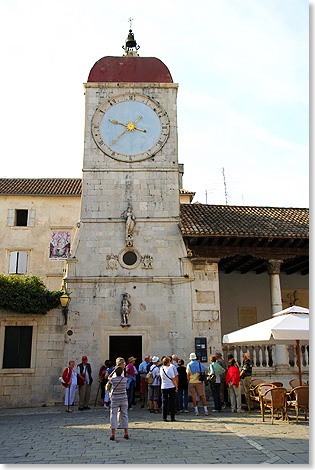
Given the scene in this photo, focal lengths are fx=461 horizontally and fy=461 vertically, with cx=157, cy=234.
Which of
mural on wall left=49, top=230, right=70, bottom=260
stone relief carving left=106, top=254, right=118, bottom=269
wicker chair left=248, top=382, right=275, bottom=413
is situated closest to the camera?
wicker chair left=248, top=382, right=275, bottom=413

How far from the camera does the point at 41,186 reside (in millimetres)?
26859

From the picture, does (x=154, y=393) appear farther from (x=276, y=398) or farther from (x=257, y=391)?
(x=276, y=398)

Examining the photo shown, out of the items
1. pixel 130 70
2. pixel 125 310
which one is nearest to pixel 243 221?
pixel 125 310

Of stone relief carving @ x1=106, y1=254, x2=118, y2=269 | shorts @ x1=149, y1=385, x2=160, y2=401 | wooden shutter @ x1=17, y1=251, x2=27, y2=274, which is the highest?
wooden shutter @ x1=17, y1=251, x2=27, y2=274

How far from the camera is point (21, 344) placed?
15266 millimetres

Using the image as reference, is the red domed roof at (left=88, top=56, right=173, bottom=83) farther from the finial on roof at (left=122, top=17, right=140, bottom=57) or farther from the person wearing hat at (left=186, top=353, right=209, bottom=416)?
the person wearing hat at (left=186, top=353, right=209, bottom=416)

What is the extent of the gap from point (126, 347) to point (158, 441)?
7234 mm

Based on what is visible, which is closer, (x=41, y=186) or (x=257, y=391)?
(x=257, y=391)

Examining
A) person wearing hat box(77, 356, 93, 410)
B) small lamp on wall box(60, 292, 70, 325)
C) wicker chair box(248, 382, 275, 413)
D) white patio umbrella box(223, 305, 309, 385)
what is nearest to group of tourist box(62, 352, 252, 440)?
person wearing hat box(77, 356, 93, 410)

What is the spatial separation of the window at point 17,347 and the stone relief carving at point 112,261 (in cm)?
333

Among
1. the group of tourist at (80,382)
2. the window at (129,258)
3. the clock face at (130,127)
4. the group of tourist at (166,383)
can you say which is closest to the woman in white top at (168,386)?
the group of tourist at (166,383)

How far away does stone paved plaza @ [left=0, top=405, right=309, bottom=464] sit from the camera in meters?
7.03

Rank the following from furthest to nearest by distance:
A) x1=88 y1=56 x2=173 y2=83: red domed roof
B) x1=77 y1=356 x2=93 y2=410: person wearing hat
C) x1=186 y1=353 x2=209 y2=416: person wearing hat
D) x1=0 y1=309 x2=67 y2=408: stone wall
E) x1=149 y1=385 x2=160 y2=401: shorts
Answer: x1=88 y1=56 x2=173 y2=83: red domed roof, x1=0 y1=309 x2=67 y2=408: stone wall, x1=77 y1=356 x2=93 y2=410: person wearing hat, x1=149 y1=385 x2=160 y2=401: shorts, x1=186 y1=353 x2=209 y2=416: person wearing hat

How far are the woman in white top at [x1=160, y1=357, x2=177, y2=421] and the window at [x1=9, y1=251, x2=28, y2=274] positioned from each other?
1619 centimetres
